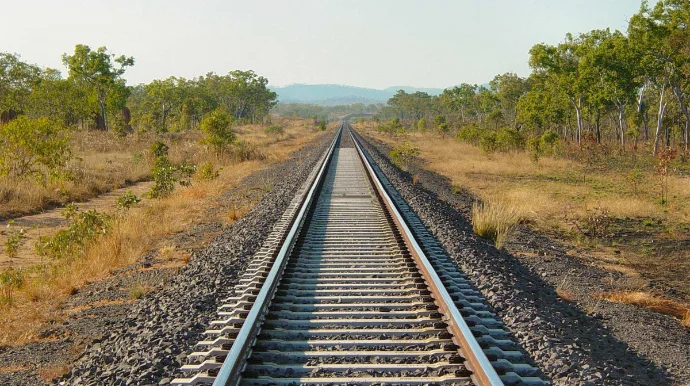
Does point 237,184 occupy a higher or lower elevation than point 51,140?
lower

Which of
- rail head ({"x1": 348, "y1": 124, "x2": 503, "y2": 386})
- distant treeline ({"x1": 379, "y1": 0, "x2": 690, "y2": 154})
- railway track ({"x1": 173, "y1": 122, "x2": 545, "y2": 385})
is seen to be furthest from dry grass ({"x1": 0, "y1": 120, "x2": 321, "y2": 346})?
distant treeline ({"x1": 379, "y1": 0, "x2": 690, "y2": 154})

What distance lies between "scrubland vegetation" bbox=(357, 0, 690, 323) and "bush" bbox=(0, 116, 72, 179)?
12.2 metres

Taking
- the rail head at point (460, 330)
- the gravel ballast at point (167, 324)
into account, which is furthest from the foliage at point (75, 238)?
the rail head at point (460, 330)

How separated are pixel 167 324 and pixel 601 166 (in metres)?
24.5

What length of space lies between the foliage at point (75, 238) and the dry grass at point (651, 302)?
25.3 ft

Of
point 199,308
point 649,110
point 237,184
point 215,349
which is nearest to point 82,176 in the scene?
point 237,184

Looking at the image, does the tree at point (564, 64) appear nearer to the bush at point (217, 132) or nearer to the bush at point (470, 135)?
the bush at point (470, 135)

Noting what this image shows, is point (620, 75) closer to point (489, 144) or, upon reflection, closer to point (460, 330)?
point (489, 144)

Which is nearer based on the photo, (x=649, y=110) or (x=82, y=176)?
(x=82, y=176)

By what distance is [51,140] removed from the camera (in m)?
15.9

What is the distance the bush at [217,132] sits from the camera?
989 inches

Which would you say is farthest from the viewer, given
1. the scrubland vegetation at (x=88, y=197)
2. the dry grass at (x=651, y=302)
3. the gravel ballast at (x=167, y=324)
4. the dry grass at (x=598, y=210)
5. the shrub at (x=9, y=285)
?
the dry grass at (x=598, y=210)

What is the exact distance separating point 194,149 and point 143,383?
84.3ft

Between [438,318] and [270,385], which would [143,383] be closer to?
[270,385]
